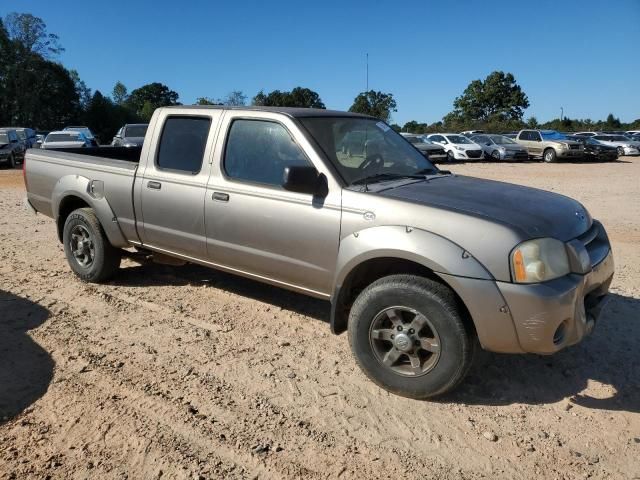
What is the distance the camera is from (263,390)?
3.49 meters

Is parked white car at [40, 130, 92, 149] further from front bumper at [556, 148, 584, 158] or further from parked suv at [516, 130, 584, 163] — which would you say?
front bumper at [556, 148, 584, 158]

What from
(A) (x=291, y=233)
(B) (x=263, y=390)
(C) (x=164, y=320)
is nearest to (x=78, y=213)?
(C) (x=164, y=320)

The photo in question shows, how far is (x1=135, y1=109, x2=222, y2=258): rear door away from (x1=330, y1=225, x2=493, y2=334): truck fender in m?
1.43

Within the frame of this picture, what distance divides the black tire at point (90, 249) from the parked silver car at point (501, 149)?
2645 cm

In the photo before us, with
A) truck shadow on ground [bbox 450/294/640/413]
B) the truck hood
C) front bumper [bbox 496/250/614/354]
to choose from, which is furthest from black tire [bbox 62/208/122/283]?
front bumper [bbox 496/250/614/354]

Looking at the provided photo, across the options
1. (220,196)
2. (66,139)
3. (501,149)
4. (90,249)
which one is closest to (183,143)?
(220,196)

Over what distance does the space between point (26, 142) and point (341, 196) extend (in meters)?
27.1

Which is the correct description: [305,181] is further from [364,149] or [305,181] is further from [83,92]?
[83,92]

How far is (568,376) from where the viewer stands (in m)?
3.71

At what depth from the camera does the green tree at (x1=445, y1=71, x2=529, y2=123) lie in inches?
2977

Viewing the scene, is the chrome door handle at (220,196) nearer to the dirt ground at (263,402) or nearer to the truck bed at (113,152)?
the dirt ground at (263,402)

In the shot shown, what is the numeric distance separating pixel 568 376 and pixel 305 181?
89.9 inches

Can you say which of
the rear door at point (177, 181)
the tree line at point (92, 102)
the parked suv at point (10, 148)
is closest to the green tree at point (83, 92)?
the tree line at point (92, 102)

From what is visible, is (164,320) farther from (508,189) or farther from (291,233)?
Result: (508,189)
